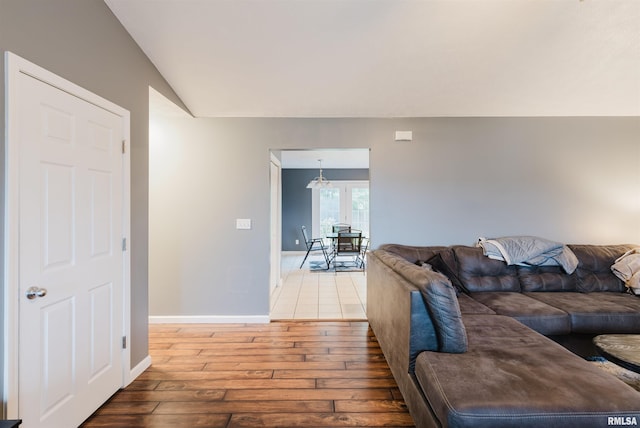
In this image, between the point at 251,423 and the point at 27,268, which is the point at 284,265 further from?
the point at 27,268

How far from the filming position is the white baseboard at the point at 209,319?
3.27 meters

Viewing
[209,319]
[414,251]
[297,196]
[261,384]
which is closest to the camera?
[261,384]

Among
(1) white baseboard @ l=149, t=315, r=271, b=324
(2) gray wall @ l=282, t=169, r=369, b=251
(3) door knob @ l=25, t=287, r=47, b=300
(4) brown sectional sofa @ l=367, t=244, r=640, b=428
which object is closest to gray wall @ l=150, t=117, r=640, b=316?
(1) white baseboard @ l=149, t=315, r=271, b=324

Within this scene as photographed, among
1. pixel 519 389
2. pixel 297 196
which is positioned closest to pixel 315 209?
pixel 297 196

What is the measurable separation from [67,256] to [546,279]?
3755mm

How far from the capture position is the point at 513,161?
3297 millimetres

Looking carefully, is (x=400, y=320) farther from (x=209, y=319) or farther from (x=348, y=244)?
(x=348, y=244)

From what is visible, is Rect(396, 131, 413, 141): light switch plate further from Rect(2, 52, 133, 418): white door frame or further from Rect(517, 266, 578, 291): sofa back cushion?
Rect(2, 52, 133, 418): white door frame

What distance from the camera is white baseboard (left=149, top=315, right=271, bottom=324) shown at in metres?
3.27

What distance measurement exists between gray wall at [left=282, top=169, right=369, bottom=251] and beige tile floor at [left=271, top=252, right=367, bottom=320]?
7.03 feet

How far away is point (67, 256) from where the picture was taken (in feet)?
5.32

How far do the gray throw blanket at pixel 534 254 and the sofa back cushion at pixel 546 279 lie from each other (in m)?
0.05

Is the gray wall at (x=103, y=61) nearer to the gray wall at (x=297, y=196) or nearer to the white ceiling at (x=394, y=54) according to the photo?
the white ceiling at (x=394, y=54)

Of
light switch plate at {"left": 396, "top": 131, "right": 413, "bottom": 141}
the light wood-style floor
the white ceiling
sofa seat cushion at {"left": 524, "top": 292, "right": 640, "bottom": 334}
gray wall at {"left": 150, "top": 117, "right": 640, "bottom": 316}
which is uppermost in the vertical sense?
the white ceiling
